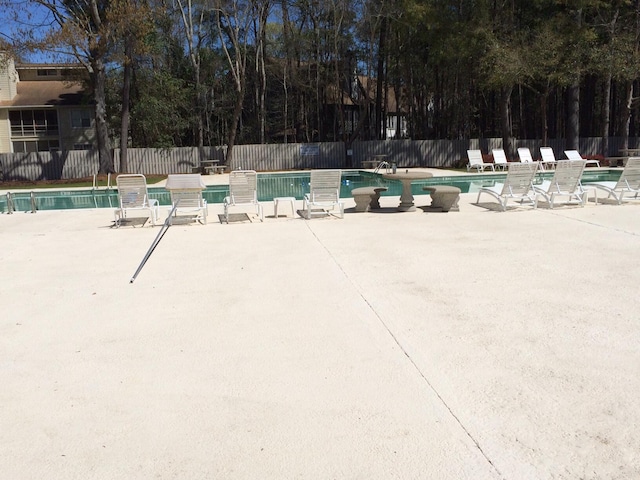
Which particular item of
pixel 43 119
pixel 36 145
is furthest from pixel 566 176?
pixel 36 145

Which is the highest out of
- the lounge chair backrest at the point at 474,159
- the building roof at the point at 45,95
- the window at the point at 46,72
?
the window at the point at 46,72

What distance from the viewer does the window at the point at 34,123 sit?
36125 mm

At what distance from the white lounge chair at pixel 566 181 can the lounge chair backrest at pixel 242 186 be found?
5.19 metres

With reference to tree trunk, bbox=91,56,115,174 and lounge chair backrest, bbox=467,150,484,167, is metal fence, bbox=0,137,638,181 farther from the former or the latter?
lounge chair backrest, bbox=467,150,484,167

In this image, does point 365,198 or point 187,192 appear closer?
point 187,192

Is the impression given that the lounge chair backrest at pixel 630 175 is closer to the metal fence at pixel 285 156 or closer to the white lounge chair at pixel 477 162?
the white lounge chair at pixel 477 162

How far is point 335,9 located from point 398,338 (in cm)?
2607

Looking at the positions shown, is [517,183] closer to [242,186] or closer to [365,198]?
[365,198]

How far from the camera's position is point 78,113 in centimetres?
3584

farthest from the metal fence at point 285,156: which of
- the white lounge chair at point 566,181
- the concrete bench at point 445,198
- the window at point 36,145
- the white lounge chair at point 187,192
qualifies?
the white lounge chair at point 187,192

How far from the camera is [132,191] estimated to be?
947 centimetres

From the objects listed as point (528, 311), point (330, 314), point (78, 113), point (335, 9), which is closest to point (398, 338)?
point (330, 314)

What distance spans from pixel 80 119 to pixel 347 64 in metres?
17.2

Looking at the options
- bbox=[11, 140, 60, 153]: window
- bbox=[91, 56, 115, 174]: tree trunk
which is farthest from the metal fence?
bbox=[11, 140, 60, 153]: window
